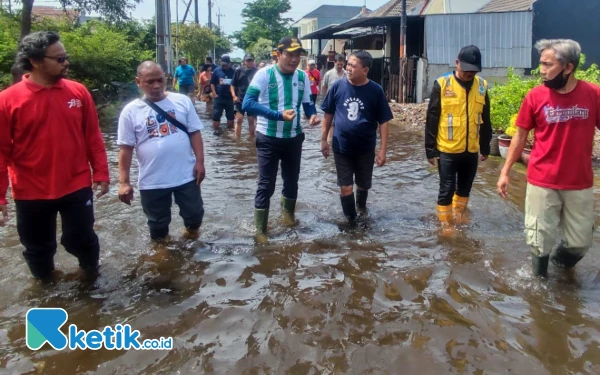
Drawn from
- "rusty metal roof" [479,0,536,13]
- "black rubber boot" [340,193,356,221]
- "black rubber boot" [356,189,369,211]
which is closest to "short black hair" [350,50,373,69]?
"black rubber boot" [340,193,356,221]

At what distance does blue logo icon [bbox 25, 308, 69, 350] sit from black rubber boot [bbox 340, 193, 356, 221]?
2.96m

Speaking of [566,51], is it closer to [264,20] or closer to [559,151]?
[559,151]

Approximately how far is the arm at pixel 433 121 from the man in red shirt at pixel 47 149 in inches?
123

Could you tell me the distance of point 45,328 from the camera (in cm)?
363

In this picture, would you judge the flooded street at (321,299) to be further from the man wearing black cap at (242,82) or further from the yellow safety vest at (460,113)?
the man wearing black cap at (242,82)

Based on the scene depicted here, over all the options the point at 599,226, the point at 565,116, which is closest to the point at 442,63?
the point at 599,226

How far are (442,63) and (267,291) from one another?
1545 centimetres

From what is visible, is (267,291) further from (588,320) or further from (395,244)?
(588,320)

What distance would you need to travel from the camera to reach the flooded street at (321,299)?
328 centimetres

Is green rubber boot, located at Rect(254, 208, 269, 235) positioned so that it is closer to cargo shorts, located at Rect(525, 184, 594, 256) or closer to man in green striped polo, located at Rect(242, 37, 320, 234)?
man in green striped polo, located at Rect(242, 37, 320, 234)

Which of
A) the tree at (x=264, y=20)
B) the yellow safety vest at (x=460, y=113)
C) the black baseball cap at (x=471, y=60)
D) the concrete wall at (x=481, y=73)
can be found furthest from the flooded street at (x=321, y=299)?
the tree at (x=264, y=20)

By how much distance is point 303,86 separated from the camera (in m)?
5.47

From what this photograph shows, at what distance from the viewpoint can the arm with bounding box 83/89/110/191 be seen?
13.4 ft

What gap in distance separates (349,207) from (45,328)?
3192 millimetres
